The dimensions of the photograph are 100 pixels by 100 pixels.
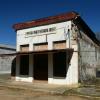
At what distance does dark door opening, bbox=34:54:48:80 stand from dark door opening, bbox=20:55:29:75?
3.22 ft

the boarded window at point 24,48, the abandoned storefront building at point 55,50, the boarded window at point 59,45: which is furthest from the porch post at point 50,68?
the boarded window at point 24,48

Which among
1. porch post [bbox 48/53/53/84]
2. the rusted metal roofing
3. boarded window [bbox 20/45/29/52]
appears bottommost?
porch post [bbox 48/53/53/84]

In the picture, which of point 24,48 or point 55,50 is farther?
point 24,48

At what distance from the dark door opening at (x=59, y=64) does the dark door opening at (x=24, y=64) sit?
3.25m

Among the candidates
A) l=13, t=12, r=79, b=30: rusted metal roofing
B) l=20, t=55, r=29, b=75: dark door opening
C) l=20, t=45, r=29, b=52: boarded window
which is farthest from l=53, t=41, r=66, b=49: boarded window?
l=20, t=55, r=29, b=75: dark door opening

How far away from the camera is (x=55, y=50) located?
17.6 meters

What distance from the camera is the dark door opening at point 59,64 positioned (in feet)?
61.1

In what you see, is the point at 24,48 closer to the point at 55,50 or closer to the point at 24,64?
the point at 24,64

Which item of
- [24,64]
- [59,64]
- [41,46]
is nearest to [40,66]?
[41,46]

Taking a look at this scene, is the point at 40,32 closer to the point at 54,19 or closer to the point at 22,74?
the point at 54,19

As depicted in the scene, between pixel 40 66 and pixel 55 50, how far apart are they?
3446mm

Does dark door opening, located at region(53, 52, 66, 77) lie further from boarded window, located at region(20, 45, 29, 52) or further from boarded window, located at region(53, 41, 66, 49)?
boarded window, located at region(20, 45, 29, 52)

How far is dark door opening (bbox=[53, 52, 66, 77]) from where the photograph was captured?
18.6 m

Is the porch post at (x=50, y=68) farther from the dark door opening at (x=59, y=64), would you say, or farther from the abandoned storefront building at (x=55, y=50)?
the dark door opening at (x=59, y=64)
